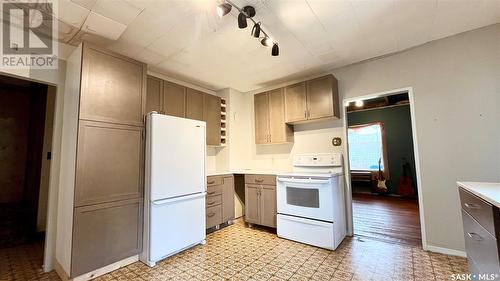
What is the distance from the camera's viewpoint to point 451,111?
2.54m

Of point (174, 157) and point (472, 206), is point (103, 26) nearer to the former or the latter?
point (174, 157)

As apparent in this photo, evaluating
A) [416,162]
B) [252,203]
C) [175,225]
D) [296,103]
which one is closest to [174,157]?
[175,225]

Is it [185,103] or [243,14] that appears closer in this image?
[243,14]

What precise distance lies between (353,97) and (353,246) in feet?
6.91

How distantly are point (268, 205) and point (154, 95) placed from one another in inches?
94.6

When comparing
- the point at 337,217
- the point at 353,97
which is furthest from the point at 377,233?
the point at 353,97

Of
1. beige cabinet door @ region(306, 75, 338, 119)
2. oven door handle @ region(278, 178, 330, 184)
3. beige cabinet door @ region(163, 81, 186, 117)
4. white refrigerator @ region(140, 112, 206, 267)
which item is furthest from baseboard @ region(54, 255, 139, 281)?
beige cabinet door @ region(306, 75, 338, 119)

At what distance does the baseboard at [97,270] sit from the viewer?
2.06 m

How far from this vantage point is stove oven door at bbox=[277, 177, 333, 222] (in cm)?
278

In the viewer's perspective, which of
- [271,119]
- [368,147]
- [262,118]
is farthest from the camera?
[368,147]

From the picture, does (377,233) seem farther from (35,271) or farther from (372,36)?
(35,271)

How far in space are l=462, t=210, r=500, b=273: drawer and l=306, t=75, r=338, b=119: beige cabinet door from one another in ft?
6.32

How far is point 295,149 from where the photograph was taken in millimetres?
3820

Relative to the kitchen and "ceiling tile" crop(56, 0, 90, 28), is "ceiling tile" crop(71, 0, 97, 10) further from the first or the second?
the kitchen
